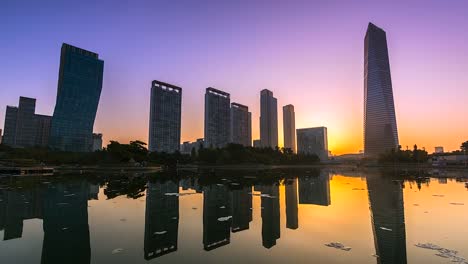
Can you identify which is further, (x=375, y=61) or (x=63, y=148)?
(x=375, y=61)

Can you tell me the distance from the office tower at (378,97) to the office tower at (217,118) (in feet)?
291

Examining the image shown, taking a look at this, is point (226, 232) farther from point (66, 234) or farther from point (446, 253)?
point (446, 253)

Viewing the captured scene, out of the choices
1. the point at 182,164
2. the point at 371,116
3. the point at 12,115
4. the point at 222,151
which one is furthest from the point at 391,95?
the point at 12,115

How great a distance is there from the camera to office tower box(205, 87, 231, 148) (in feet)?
595

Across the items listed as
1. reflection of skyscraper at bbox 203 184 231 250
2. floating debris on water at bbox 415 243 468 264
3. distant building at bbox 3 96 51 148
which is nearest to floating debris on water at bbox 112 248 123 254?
reflection of skyscraper at bbox 203 184 231 250

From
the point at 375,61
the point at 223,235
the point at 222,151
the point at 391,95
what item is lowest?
the point at 223,235

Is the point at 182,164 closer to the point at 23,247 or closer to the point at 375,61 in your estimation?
the point at 23,247

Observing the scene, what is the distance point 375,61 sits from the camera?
163m

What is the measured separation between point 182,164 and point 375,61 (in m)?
126

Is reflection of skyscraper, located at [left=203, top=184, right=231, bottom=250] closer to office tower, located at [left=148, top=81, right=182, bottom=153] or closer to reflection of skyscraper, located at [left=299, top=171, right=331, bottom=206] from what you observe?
reflection of skyscraper, located at [left=299, top=171, right=331, bottom=206]

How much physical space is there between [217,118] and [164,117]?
34.5 metres

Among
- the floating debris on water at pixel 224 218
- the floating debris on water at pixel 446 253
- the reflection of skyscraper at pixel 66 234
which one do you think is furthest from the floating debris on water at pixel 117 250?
the floating debris on water at pixel 446 253

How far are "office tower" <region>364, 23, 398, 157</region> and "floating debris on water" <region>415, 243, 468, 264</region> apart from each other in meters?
171

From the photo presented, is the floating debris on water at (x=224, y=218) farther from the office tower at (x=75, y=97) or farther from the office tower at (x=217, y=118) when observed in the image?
the office tower at (x=217, y=118)
